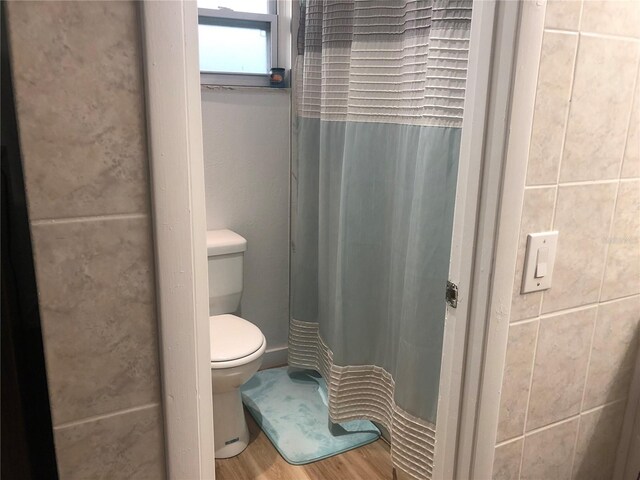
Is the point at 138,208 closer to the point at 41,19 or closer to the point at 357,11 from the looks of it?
the point at 41,19

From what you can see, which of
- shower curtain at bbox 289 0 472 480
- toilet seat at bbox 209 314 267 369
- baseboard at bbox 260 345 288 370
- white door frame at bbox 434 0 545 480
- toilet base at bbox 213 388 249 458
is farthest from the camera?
baseboard at bbox 260 345 288 370

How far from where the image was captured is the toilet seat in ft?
6.23

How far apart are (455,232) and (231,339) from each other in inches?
50.6

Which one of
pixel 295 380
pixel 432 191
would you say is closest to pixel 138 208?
pixel 432 191

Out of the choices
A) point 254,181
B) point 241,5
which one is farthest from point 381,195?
point 241,5

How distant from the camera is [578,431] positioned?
1.13 m

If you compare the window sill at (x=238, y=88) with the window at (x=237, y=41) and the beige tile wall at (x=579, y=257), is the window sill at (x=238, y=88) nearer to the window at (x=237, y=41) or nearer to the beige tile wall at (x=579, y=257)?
the window at (x=237, y=41)

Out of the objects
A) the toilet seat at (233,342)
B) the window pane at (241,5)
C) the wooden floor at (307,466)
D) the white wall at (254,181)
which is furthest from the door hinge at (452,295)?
the window pane at (241,5)

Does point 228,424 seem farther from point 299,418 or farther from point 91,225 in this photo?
point 91,225

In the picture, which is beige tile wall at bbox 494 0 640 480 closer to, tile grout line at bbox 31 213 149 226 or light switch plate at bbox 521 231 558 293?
light switch plate at bbox 521 231 558 293

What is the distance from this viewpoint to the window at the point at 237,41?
7.45 ft

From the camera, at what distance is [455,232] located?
98cm

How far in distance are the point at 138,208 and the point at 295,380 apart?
6.78 feet

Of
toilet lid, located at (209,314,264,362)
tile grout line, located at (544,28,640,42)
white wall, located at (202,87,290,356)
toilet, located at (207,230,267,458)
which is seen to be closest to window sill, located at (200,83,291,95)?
white wall, located at (202,87,290,356)
